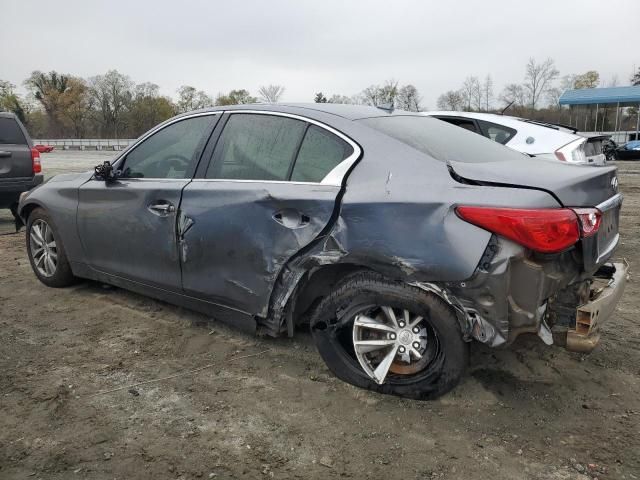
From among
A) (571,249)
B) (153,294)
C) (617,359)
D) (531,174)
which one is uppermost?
(531,174)

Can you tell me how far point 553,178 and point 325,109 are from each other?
1.39 metres

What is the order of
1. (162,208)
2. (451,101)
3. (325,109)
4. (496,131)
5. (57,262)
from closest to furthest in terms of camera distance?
(325,109), (162,208), (57,262), (496,131), (451,101)

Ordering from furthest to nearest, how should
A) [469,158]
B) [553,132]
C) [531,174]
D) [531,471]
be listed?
1. [553,132]
2. [469,158]
3. [531,174]
4. [531,471]

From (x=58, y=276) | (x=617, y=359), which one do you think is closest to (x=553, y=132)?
(x=617, y=359)

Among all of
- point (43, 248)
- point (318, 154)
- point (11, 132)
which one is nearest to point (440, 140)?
point (318, 154)

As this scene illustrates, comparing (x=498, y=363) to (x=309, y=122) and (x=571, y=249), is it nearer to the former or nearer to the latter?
(x=571, y=249)

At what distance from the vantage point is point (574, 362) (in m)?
3.31

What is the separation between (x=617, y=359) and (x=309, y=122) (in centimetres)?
241

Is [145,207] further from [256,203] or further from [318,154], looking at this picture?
[318,154]

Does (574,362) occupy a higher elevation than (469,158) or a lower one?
lower

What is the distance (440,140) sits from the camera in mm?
3123

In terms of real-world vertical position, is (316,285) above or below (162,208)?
below

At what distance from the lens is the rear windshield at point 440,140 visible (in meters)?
2.91

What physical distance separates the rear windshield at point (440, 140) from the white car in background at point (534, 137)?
8.66 ft
